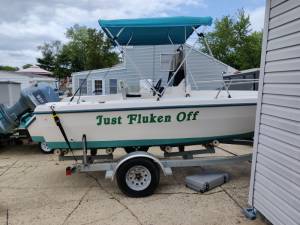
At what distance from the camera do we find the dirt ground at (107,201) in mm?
4621

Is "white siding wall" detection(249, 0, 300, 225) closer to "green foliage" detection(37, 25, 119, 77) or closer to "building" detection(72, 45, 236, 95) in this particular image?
"building" detection(72, 45, 236, 95)

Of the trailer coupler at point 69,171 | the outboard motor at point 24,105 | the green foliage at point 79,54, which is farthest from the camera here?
the green foliage at point 79,54

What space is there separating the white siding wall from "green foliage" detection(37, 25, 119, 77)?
19643mm

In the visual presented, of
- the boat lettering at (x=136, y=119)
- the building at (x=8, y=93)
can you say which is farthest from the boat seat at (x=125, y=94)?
the building at (x=8, y=93)

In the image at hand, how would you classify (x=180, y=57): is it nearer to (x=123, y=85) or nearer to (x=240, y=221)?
(x=123, y=85)

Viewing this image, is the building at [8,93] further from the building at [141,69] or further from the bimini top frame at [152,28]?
the building at [141,69]

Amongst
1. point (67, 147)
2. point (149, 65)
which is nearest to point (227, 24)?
point (149, 65)

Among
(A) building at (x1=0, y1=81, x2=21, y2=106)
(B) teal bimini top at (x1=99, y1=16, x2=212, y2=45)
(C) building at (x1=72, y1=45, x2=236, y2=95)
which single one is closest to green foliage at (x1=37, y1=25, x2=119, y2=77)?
(C) building at (x1=72, y1=45, x2=236, y2=95)

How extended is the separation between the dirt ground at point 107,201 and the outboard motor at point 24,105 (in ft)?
7.49

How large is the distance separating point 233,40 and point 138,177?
3958cm

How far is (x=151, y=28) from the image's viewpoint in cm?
596

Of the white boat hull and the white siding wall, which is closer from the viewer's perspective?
the white siding wall

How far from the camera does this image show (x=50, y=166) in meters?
7.52

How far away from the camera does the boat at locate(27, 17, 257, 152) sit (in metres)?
5.62
